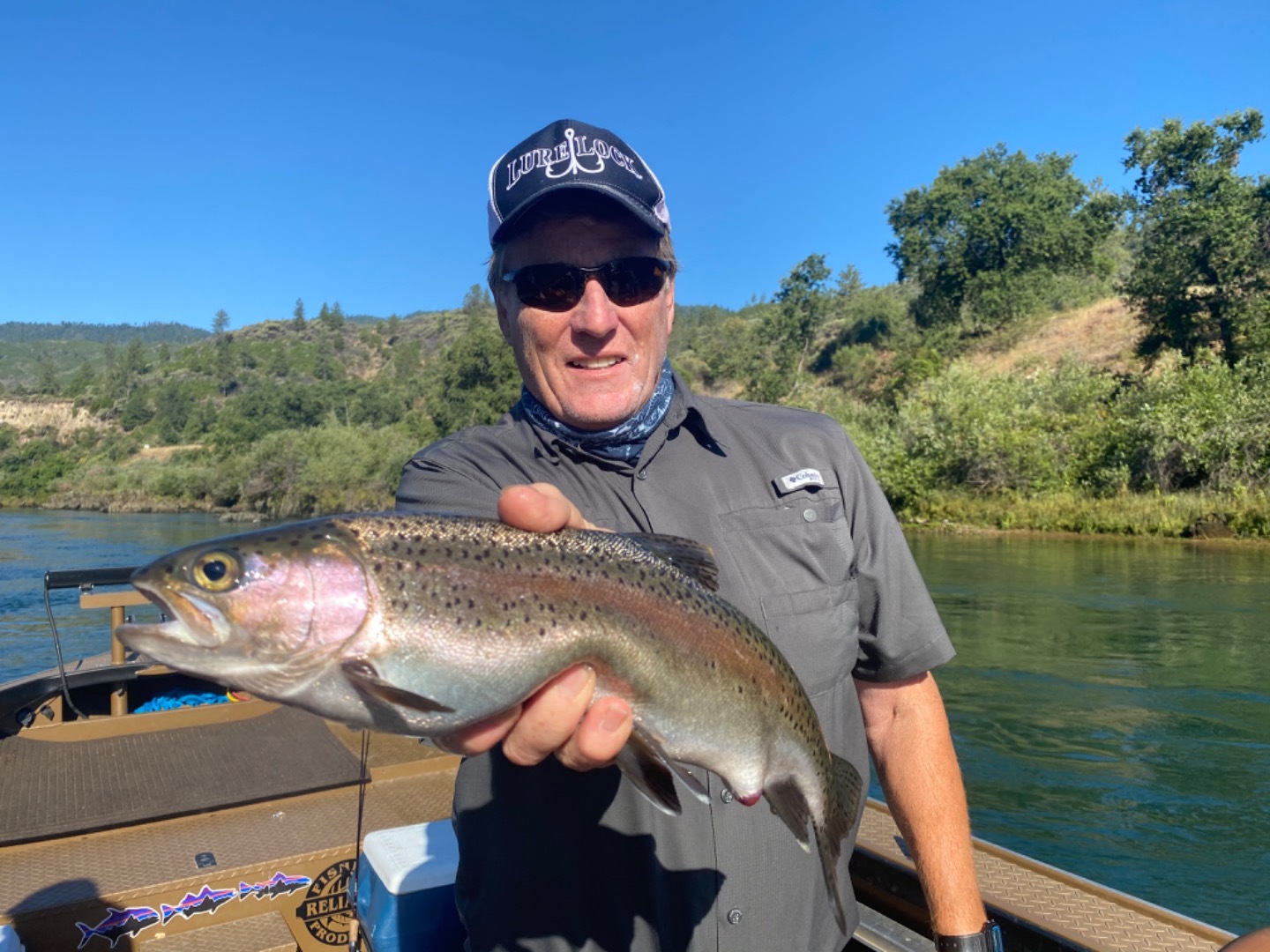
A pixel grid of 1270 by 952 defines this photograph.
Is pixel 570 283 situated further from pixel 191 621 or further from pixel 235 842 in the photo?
pixel 235 842

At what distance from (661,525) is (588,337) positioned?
20.9 inches

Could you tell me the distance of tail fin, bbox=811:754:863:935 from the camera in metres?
2.21

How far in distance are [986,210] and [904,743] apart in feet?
223

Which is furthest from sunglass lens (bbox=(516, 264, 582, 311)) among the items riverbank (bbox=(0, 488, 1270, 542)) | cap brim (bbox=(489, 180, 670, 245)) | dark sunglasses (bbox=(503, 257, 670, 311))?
riverbank (bbox=(0, 488, 1270, 542))

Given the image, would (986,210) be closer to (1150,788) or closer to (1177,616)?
(1177,616)

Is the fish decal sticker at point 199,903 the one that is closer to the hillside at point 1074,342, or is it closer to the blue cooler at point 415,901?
the blue cooler at point 415,901

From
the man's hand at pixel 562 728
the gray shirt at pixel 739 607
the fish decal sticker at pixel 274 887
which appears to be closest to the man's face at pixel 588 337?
the gray shirt at pixel 739 607

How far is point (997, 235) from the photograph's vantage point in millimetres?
63812

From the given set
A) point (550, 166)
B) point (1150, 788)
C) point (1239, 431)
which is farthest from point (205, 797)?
point (1239, 431)

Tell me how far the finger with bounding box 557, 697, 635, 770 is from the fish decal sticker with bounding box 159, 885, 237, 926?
11.1 feet

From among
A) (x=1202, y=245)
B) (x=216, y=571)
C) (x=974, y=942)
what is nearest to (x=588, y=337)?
(x=216, y=571)

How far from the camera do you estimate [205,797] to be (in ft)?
17.7

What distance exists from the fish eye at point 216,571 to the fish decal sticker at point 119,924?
3.10 metres

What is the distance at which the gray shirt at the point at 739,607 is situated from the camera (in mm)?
2121
